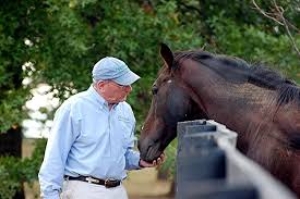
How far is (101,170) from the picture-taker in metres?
5.22

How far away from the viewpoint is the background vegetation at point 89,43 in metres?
9.22

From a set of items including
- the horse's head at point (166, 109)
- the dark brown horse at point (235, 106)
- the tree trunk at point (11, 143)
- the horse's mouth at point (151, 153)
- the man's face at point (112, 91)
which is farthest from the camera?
the tree trunk at point (11, 143)

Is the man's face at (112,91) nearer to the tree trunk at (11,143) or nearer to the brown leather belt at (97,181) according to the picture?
the brown leather belt at (97,181)

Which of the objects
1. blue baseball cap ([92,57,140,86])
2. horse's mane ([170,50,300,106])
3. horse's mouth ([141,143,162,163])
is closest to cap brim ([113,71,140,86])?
blue baseball cap ([92,57,140,86])

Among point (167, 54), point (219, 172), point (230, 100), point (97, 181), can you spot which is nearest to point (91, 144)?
point (97, 181)

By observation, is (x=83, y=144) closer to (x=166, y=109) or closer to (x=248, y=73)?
(x=166, y=109)

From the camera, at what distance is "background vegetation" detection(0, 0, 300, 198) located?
9219 millimetres

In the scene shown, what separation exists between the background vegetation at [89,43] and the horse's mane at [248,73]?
12.2 feet

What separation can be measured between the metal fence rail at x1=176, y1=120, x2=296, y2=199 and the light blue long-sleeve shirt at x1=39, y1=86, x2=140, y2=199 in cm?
112

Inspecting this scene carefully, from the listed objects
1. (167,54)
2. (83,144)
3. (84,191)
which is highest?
(167,54)

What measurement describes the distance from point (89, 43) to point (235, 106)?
4471 millimetres

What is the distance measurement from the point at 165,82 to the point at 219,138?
221 cm

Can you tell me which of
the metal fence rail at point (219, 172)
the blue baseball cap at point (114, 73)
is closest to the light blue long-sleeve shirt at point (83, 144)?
the blue baseball cap at point (114, 73)

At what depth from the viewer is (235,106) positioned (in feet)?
17.4
